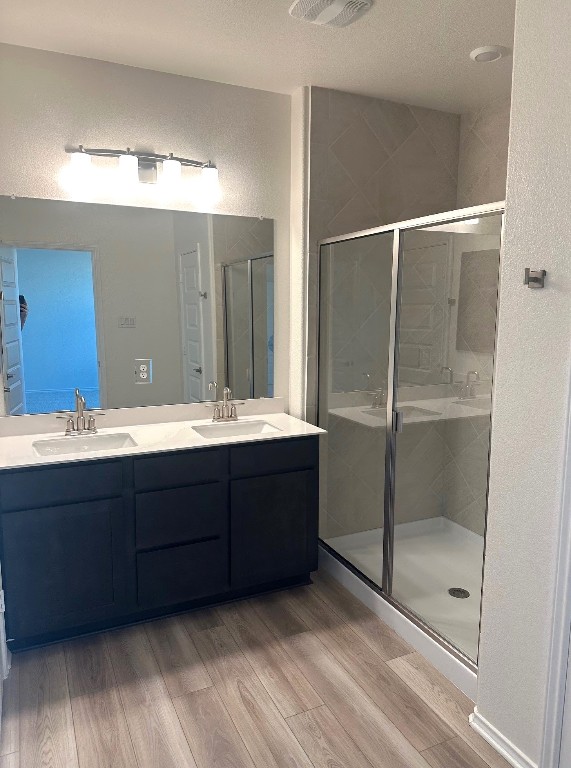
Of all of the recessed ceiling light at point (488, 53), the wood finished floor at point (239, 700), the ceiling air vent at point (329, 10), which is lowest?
the wood finished floor at point (239, 700)

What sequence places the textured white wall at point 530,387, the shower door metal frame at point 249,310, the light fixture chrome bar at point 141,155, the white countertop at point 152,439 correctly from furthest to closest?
the shower door metal frame at point 249,310
the light fixture chrome bar at point 141,155
the white countertop at point 152,439
the textured white wall at point 530,387

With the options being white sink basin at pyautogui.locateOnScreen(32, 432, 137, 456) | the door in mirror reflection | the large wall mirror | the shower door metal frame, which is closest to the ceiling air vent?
the large wall mirror

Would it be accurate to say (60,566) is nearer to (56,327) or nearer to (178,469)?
(178,469)

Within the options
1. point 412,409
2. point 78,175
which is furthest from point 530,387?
point 78,175

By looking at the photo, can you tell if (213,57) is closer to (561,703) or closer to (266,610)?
(266,610)

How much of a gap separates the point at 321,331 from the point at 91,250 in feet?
4.09

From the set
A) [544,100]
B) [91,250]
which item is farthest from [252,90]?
[544,100]

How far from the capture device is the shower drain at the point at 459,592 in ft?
8.73

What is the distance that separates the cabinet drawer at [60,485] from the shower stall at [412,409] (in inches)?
49.5

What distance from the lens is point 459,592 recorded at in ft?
8.87

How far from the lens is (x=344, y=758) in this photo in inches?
71.1

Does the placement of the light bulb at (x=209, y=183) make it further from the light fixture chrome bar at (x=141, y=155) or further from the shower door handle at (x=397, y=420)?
the shower door handle at (x=397, y=420)

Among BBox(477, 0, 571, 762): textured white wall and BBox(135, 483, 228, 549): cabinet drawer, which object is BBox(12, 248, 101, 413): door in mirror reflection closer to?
BBox(135, 483, 228, 549): cabinet drawer

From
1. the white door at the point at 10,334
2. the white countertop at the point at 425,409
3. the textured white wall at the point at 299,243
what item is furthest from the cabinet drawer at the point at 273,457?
the white door at the point at 10,334
